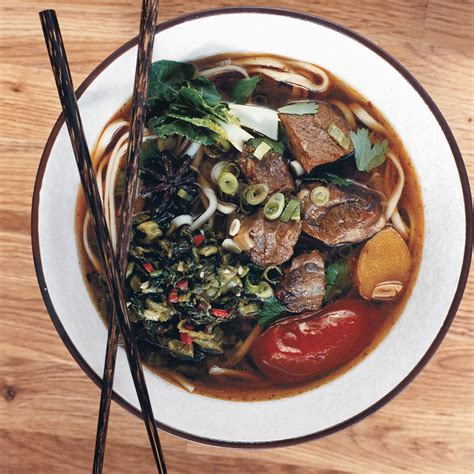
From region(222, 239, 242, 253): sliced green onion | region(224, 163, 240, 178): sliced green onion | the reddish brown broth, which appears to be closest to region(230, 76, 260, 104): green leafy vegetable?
the reddish brown broth

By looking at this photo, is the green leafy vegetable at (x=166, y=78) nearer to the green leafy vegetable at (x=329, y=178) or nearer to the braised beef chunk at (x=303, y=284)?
the green leafy vegetable at (x=329, y=178)

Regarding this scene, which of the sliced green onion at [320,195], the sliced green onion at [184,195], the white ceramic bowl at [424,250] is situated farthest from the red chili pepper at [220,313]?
the sliced green onion at [320,195]

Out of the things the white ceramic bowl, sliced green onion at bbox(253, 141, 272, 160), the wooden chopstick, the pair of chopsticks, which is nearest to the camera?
the pair of chopsticks

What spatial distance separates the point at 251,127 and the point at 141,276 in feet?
2.55

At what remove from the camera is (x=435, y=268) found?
8.00 ft

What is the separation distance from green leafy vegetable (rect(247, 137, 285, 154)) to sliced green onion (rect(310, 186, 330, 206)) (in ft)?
0.73

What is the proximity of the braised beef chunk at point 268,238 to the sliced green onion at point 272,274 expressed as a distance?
0.03 m

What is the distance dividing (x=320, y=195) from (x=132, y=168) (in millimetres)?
806

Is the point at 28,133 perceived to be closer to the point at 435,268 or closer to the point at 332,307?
the point at 332,307

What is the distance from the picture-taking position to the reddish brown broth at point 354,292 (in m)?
2.48

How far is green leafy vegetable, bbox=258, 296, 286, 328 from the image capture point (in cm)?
252

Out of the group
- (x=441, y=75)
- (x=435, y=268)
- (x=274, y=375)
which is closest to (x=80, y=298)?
(x=274, y=375)

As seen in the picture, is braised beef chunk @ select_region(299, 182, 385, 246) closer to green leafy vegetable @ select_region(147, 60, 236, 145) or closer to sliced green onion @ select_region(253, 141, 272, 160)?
sliced green onion @ select_region(253, 141, 272, 160)

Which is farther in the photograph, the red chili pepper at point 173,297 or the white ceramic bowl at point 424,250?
the red chili pepper at point 173,297
